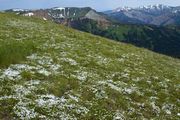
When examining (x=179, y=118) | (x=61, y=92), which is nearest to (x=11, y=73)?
(x=61, y=92)

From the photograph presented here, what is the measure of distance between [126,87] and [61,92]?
7.38m

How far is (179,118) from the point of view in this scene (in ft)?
97.0

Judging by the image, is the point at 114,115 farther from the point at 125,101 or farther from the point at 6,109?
the point at 6,109

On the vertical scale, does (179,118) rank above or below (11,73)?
below

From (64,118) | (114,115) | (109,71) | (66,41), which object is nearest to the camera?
(64,118)

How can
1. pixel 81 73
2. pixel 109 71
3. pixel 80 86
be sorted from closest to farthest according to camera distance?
pixel 80 86
pixel 81 73
pixel 109 71

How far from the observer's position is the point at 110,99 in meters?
31.0

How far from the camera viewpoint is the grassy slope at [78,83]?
27.4 meters

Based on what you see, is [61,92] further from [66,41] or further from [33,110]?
[66,41]

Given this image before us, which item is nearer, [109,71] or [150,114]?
[150,114]

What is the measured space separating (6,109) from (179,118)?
14.2 meters

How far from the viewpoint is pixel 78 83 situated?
33875mm

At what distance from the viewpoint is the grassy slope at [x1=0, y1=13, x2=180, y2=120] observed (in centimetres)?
2742

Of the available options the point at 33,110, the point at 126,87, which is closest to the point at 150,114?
the point at 126,87
